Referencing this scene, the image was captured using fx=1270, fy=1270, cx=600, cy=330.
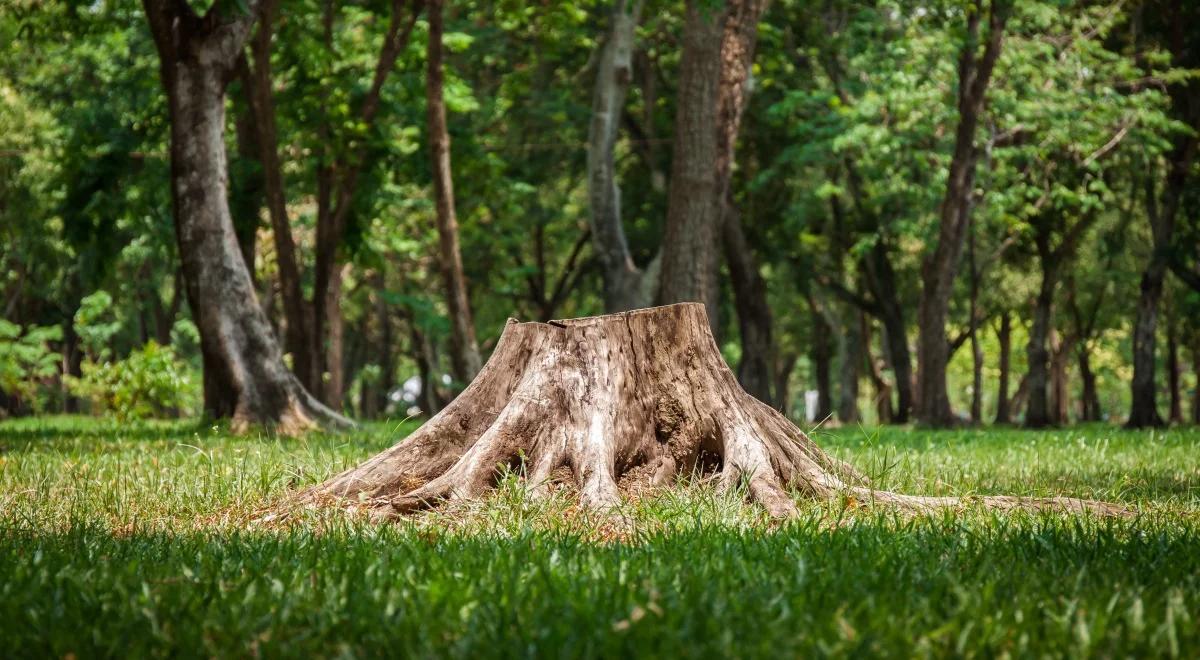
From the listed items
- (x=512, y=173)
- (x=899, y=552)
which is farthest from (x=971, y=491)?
(x=512, y=173)

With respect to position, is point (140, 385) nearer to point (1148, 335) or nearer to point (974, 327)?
point (1148, 335)

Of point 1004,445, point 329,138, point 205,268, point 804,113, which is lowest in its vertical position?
point 1004,445

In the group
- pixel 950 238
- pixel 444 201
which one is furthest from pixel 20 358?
pixel 950 238

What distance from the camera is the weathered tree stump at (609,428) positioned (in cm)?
619

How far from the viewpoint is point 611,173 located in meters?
21.2

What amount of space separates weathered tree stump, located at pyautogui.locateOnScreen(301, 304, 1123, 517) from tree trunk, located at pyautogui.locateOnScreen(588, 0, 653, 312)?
1360 cm

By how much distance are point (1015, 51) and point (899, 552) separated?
19.3m

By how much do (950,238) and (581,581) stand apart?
1789 centimetres

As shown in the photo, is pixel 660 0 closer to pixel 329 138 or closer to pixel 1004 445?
pixel 329 138

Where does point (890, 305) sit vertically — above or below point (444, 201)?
below

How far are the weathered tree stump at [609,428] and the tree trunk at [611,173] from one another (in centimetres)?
1360

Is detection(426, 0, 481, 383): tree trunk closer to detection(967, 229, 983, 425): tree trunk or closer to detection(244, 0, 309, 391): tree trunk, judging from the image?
detection(244, 0, 309, 391): tree trunk

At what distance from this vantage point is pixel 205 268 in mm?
13125

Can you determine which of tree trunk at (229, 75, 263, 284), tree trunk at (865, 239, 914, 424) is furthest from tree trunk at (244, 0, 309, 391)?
tree trunk at (865, 239, 914, 424)
